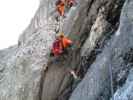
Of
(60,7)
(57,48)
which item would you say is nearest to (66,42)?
(57,48)

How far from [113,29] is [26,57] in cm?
455

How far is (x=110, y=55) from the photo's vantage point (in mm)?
8031

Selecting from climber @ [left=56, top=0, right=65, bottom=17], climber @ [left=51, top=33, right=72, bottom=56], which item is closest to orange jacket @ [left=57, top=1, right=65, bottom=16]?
climber @ [left=56, top=0, right=65, bottom=17]

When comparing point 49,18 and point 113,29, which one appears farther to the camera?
point 49,18

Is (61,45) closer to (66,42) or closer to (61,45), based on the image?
(61,45)

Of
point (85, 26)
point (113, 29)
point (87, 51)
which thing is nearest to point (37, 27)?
point (85, 26)

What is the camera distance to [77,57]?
11.8 meters

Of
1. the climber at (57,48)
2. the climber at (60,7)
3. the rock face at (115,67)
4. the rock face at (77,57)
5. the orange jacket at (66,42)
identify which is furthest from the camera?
the climber at (60,7)

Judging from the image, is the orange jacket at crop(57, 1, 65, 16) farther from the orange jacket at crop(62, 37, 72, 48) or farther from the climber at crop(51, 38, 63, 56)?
the orange jacket at crop(62, 37, 72, 48)

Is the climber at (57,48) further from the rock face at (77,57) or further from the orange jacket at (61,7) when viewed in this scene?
the orange jacket at (61,7)

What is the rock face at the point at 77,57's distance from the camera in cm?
768

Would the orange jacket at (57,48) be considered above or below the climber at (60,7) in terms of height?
below

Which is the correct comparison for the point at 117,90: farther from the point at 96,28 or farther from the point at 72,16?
the point at 72,16

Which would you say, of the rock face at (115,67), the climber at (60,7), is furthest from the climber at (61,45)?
the rock face at (115,67)
